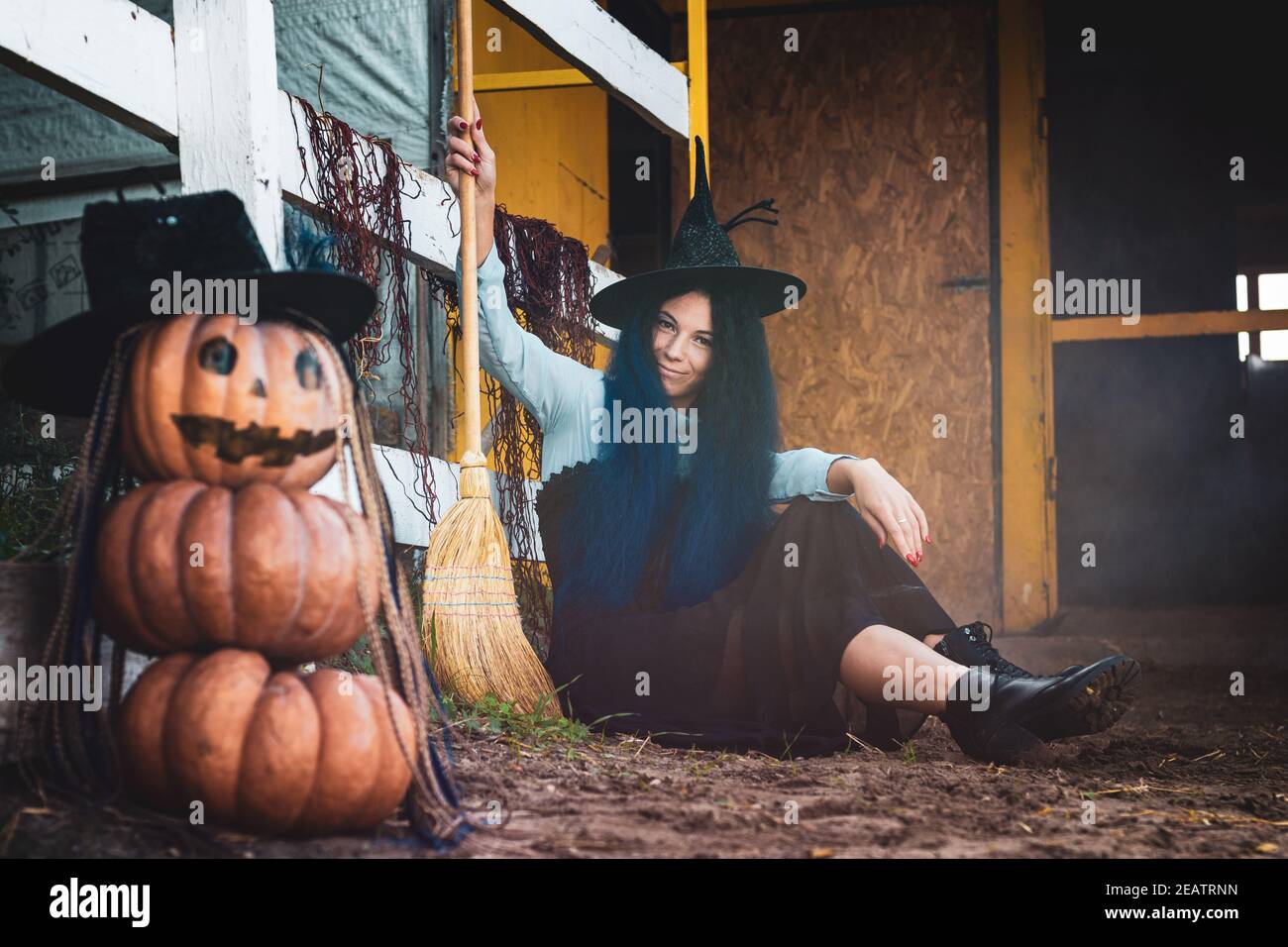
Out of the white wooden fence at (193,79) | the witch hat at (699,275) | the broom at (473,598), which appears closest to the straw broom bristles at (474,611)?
the broom at (473,598)

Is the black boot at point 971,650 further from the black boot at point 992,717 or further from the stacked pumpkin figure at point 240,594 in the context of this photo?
the stacked pumpkin figure at point 240,594

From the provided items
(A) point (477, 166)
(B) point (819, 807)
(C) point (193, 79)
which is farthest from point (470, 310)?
(B) point (819, 807)

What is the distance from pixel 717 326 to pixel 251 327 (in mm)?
1710

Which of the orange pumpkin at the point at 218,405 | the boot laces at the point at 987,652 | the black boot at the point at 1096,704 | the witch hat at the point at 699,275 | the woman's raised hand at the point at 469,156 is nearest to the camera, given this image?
the orange pumpkin at the point at 218,405

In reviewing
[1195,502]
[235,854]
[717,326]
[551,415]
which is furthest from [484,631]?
[1195,502]

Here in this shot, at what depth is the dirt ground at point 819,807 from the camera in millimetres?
1680

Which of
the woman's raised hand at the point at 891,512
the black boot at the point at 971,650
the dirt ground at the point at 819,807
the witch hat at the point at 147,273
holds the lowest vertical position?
the dirt ground at the point at 819,807

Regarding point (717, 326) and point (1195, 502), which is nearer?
point (717, 326)

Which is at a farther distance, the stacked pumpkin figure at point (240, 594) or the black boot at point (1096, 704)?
the black boot at point (1096, 704)

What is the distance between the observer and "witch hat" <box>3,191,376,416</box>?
1.86m

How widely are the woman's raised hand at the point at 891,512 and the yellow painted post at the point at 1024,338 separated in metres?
2.84

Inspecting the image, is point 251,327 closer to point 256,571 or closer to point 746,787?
point 256,571

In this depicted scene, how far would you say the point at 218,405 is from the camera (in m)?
1.77
